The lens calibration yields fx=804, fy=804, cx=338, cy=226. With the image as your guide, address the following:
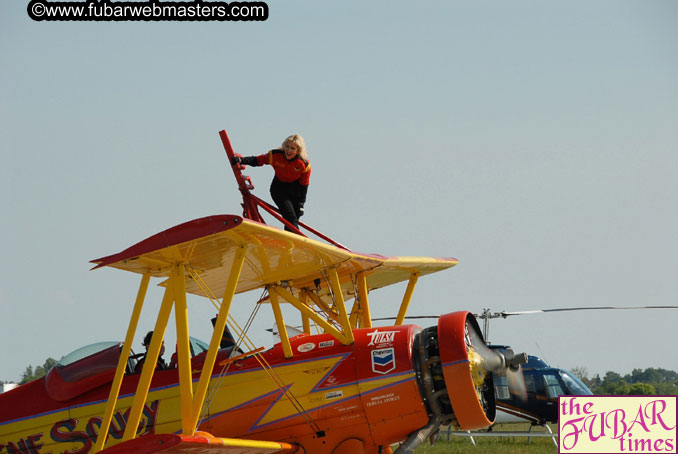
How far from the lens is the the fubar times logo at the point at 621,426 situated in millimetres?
9945

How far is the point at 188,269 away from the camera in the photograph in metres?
8.71

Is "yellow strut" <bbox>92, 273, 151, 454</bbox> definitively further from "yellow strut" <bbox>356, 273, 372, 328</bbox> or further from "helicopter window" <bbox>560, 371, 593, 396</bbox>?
"helicopter window" <bbox>560, 371, 593, 396</bbox>

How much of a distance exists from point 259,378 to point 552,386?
12.2 meters

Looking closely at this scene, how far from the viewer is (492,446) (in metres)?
18.4

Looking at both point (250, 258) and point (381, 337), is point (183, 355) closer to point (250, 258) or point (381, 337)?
point (250, 258)

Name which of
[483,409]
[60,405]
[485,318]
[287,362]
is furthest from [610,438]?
[485,318]

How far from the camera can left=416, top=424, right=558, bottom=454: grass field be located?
16.8 metres

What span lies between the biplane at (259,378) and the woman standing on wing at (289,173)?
0.40 meters

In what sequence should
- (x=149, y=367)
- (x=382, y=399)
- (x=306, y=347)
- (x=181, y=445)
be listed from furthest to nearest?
(x=306, y=347)
(x=382, y=399)
(x=149, y=367)
(x=181, y=445)

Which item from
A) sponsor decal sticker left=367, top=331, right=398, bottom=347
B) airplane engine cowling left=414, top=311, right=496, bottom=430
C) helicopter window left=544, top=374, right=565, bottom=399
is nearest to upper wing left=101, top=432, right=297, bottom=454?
sponsor decal sticker left=367, top=331, right=398, bottom=347

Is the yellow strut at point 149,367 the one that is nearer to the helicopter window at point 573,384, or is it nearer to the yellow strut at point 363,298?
the yellow strut at point 363,298

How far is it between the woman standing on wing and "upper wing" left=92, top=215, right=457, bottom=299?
865 millimetres

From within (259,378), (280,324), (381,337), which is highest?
(280,324)

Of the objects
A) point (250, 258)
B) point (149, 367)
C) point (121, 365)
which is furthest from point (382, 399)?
point (121, 365)
